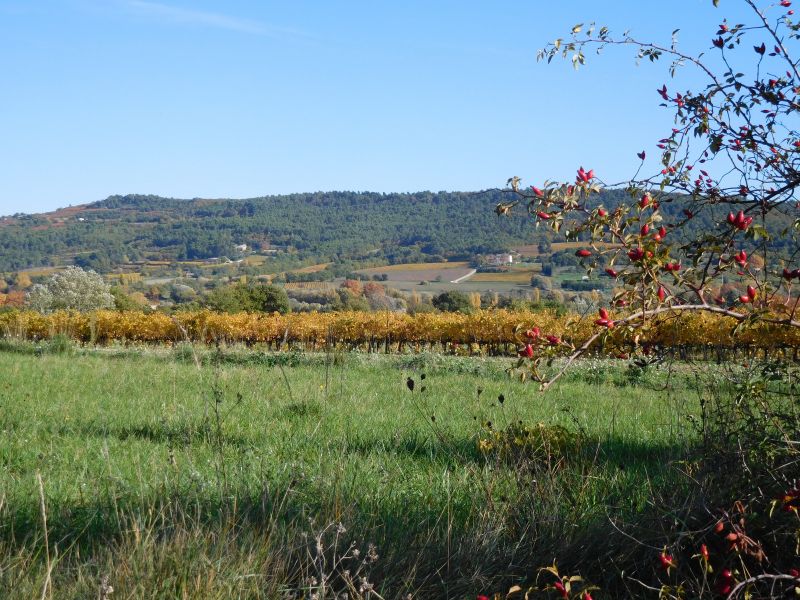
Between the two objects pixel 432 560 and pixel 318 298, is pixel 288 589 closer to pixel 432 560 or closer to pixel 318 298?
pixel 432 560

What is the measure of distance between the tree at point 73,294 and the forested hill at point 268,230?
35309mm

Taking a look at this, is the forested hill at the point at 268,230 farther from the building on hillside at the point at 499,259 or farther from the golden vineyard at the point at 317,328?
the golden vineyard at the point at 317,328

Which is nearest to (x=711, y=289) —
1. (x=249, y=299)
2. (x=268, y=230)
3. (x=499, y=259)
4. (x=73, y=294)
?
(x=249, y=299)

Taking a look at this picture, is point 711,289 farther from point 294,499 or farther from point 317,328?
point 317,328

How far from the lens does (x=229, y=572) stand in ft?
9.92

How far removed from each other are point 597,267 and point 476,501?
1761 mm

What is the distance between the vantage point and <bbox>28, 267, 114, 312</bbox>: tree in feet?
144

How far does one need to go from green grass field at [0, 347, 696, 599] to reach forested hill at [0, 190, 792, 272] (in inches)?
2650

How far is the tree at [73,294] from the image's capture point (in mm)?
43969

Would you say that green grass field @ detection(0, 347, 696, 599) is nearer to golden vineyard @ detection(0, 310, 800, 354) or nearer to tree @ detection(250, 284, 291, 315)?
golden vineyard @ detection(0, 310, 800, 354)

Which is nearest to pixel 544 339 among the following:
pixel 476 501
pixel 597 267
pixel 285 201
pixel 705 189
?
pixel 597 267

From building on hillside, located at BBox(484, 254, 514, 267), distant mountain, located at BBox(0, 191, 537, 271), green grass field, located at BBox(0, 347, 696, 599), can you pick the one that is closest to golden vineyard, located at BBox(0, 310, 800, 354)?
green grass field, located at BBox(0, 347, 696, 599)

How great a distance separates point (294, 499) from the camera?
13.5 ft

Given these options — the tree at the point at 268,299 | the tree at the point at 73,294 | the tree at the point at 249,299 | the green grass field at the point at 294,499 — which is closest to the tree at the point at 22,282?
the tree at the point at 73,294
